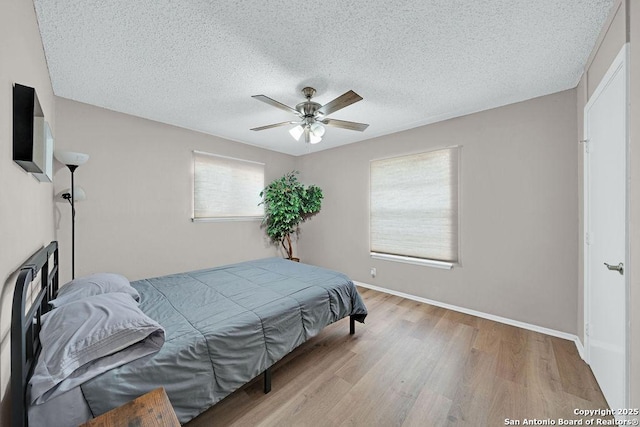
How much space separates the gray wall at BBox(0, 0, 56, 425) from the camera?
921mm

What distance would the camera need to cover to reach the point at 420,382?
183cm

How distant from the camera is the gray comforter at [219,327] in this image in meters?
1.19

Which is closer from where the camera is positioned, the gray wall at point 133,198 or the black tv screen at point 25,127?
the black tv screen at point 25,127

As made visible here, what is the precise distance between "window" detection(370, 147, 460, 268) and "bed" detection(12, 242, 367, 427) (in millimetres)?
1519

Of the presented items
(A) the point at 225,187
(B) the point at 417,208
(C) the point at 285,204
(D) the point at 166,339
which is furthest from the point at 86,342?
(B) the point at 417,208

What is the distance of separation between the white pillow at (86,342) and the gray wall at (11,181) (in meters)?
0.11

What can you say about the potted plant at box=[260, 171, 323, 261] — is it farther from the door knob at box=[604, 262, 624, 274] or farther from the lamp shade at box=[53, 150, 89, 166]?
the door knob at box=[604, 262, 624, 274]

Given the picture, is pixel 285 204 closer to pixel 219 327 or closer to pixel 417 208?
pixel 417 208

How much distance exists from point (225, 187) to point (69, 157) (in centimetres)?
183

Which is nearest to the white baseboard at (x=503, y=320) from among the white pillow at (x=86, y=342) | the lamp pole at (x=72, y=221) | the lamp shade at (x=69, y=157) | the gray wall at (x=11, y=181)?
the white pillow at (x=86, y=342)

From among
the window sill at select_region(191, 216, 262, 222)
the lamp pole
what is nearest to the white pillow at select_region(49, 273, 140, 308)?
the lamp pole

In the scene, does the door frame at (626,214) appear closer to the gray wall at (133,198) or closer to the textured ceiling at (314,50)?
the textured ceiling at (314,50)

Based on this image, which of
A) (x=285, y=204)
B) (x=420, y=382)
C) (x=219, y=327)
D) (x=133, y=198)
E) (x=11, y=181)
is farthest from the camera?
(x=285, y=204)

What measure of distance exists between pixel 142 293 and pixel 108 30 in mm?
1991
